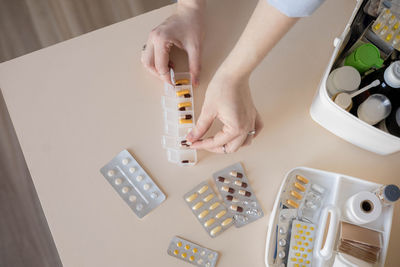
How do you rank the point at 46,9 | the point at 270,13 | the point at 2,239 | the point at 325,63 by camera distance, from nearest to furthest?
the point at 270,13, the point at 325,63, the point at 2,239, the point at 46,9

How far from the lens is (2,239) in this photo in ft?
3.98

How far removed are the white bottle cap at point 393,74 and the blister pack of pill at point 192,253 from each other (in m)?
0.49

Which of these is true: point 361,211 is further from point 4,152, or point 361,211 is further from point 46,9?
point 46,9

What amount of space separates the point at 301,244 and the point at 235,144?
242 millimetres

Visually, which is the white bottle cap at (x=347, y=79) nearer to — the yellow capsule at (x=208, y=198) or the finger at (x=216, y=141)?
the finger at (x=216, y=141)

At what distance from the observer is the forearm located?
51cm

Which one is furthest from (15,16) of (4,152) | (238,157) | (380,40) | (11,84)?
(380,40)

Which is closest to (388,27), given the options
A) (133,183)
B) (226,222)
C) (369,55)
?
(369,55)

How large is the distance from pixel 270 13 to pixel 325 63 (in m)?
0.33

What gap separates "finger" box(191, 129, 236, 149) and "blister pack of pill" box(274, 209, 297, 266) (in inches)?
7.5

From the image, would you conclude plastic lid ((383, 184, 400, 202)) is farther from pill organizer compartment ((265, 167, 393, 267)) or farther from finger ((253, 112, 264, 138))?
finger ((253, 112, 264, 138))

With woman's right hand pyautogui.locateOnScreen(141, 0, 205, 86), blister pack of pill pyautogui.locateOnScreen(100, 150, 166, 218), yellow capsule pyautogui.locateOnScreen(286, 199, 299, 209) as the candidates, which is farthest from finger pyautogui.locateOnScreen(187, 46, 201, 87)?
yellow capsule pyautogui.locateOnScreen(286, 199, 299, 209)

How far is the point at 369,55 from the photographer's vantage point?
0.64 meters

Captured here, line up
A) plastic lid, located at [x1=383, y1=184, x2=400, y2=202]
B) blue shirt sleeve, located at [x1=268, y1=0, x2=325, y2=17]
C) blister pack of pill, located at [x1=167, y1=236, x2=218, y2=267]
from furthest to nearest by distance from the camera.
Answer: blister pack of pill, located at [x1=167, y1=236, x2=218, y2=267] < plastic lid, located at [x1=383, y1=184, x2=400, y2=202] < blue shirt sleeve, located at [x1=268, y1=0, x2=325, y2=17]
